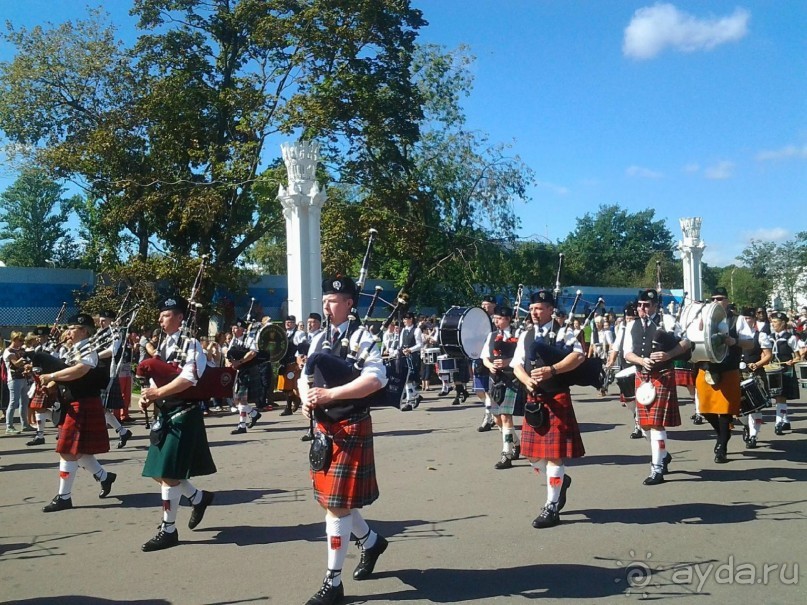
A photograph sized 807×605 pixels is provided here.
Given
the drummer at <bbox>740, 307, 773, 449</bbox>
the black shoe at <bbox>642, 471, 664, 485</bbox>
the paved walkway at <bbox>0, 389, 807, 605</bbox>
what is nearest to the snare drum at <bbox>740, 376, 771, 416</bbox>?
the drummer at <bbox>740, 307, 773, 449</bbox>

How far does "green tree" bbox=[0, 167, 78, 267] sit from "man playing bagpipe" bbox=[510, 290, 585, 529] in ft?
125

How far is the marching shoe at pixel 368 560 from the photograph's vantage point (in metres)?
4.76

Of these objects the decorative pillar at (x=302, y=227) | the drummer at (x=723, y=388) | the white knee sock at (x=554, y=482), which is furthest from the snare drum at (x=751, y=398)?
the decorative pillar at (x=302, y=227)

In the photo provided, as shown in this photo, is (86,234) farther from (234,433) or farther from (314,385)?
(314,385)

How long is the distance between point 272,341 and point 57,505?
5.61 m

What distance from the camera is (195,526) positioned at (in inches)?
233

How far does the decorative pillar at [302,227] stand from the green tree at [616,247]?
35260 mm

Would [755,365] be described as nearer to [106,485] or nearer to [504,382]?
[504,382]

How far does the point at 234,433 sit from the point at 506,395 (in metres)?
4.89

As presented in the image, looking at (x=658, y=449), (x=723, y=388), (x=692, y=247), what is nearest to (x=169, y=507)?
(x=658, y=449)

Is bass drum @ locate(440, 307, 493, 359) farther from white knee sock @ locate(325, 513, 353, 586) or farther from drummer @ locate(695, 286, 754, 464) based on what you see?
white knee sock @ locate(325, 513, 353, 586)

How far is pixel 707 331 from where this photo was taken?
7.78 meters

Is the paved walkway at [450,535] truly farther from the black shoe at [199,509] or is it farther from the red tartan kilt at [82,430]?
the red tartan kilt at [82,430]

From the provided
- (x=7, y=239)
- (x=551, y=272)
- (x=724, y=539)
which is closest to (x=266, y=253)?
(x=7, y=239)
